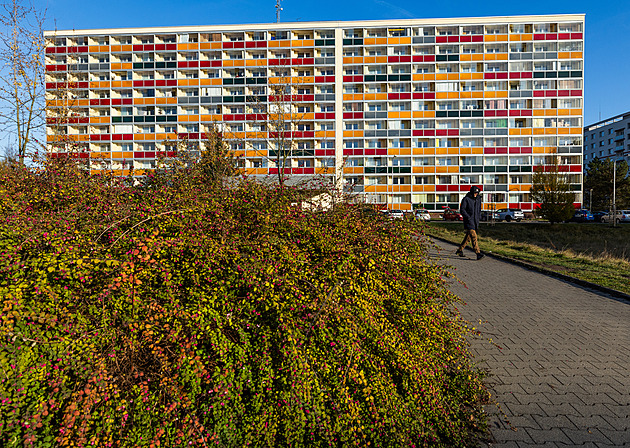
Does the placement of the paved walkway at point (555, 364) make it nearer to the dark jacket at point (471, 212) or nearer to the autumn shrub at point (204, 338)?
the autumn shrub at point (204, 338)

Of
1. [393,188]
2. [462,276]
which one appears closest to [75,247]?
[462,276]

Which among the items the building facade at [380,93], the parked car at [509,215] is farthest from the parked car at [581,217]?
the building facade at [380,93]

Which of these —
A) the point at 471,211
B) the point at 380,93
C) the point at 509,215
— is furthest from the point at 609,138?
the point at 471,211

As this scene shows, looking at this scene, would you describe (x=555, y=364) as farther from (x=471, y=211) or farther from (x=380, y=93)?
(x=380, y=93)

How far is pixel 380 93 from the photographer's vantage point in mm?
59781

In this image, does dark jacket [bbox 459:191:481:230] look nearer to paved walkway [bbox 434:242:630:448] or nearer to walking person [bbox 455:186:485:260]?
walking person [bbox 455:186:485:260]

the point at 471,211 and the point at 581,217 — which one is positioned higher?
the point at 471,211

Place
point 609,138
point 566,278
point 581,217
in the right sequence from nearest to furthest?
point 566,278, point 581,217, point 609,138

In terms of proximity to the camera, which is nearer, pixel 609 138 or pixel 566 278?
pixel 566 278

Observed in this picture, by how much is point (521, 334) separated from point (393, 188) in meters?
56.0

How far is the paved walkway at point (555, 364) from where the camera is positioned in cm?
292

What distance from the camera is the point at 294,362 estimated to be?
243cm

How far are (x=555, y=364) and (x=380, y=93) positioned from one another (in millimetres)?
60680

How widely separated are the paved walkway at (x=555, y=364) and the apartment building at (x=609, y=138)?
108371mm
